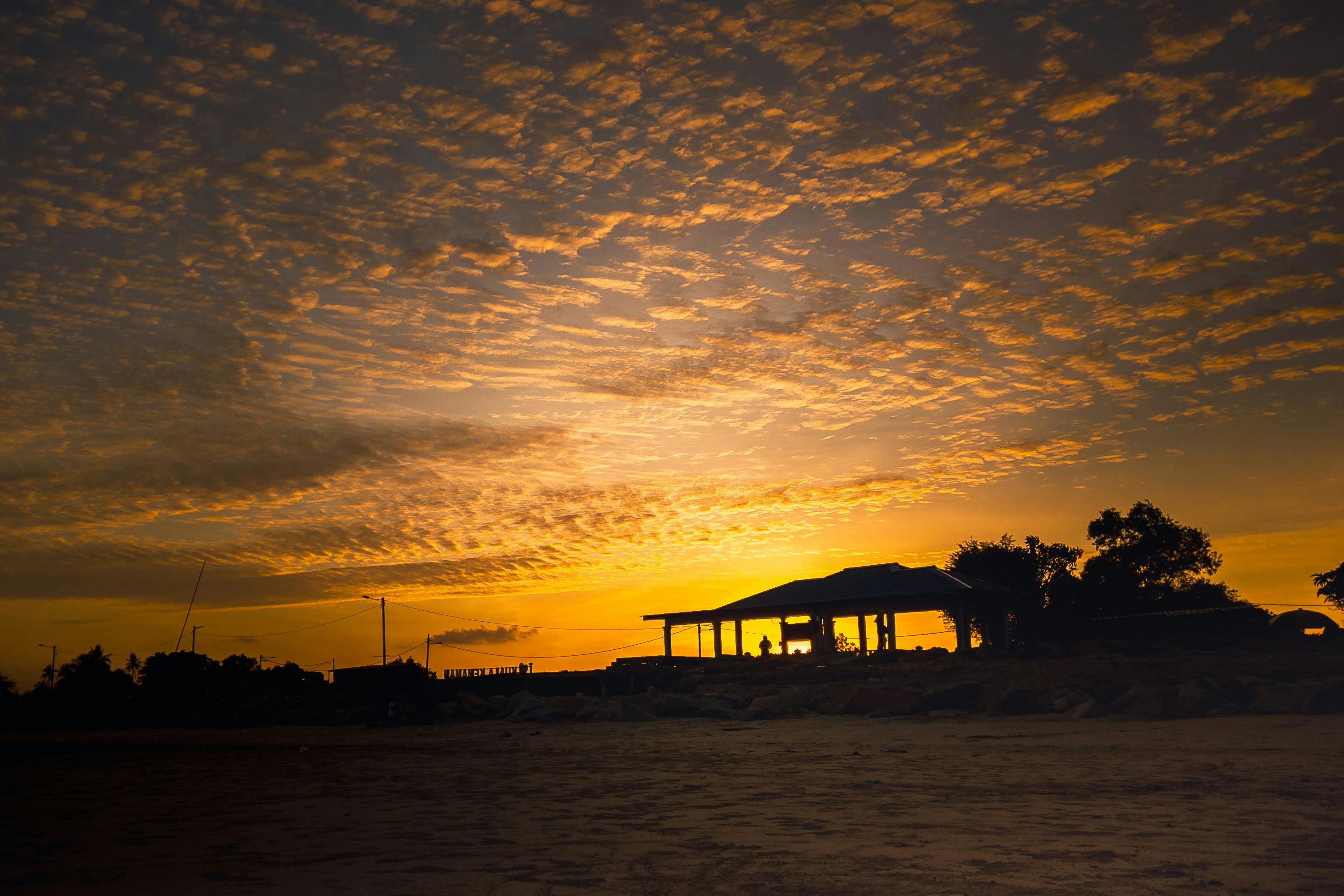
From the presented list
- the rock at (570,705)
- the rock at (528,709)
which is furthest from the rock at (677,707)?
the rock at (528,709)

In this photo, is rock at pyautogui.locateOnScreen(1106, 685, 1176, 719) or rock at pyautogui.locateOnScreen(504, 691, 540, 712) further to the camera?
rock at pyautogui.locateOnScreen(504, 691, 540, 712)

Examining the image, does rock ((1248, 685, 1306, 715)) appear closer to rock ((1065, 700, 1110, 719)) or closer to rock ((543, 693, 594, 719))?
rock ((1065, 700, 1110, 719))

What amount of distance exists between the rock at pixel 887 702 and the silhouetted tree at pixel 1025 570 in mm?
35869

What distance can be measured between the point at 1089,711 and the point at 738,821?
51.3 feet

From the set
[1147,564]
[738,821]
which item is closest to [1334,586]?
[1147,564]

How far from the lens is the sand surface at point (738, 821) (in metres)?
5.57

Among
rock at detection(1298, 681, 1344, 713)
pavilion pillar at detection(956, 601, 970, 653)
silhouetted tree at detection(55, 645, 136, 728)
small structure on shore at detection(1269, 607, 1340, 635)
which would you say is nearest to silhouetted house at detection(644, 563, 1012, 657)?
pavilion pillar at detection(956, 601, 970, 653)

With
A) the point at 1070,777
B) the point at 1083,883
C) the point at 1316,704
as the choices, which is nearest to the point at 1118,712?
the point at 1316,704

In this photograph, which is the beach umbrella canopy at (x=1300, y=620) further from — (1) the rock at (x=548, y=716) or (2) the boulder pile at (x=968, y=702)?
(1) the rock at (x=548, y=716)

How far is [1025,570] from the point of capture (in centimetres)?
6184

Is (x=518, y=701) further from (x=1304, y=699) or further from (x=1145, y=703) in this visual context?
(x=1304, y=699)

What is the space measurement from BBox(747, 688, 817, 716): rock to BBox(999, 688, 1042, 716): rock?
5.18 metres

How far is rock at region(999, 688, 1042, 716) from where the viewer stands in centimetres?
2211

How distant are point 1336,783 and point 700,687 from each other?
998 inches
